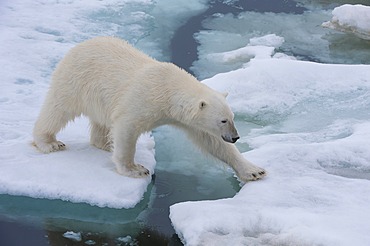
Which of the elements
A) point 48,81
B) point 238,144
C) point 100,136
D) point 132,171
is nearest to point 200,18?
point 48,81

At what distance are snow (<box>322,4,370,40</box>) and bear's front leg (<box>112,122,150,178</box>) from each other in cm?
485

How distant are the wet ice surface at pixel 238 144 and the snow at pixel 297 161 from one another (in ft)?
0.04

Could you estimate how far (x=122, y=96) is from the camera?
4359 mm

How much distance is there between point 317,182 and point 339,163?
42 cm

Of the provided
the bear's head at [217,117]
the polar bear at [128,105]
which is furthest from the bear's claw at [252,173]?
the bear's head at [217,117]

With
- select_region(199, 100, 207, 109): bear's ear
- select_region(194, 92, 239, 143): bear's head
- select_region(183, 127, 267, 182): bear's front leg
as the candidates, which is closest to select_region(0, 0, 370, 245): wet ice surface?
select_region(183, 127, 267, 182): bear's front leg

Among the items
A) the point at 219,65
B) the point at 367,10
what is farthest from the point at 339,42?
the point at 219,65

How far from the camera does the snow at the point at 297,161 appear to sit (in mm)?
3543

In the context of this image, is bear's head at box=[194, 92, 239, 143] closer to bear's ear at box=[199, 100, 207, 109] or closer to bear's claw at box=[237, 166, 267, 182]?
bear's ear at box=[199, 100, 207, 109]

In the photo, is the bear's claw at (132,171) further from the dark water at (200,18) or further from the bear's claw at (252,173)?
the dark water at (200,18)

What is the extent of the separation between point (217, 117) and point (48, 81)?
8.78 ft

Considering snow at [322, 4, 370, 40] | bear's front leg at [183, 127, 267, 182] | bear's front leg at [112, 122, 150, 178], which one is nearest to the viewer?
bear's front leg at [112, 122, 150, 178]

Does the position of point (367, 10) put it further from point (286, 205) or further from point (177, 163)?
point (286, 205)

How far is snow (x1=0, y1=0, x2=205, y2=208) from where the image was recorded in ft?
13.8
